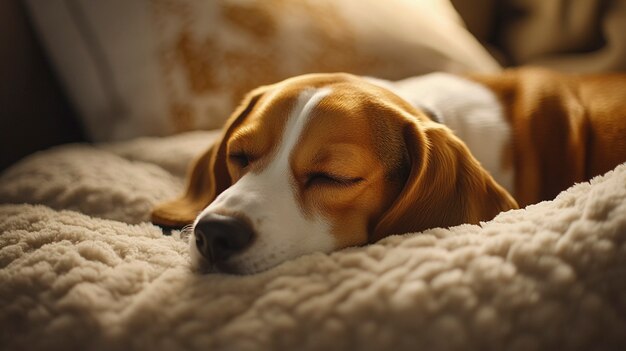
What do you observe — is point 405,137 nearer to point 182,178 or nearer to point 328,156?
point 328,156

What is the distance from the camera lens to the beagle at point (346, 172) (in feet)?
2.88

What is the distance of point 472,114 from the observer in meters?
1.39

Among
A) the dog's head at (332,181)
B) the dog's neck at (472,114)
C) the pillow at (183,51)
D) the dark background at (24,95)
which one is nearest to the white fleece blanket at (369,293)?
the dog's head at (332,181)

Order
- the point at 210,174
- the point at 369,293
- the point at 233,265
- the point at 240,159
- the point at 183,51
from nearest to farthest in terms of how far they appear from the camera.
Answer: the point at 369,293 < the point at 233,265 < the point at 240,159 < the point at 210,174 < the point at 183,51

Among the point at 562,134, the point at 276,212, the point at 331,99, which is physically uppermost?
the point at 331,99

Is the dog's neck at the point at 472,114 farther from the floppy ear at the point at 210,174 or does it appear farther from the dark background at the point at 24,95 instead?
the dark background at the point at 24,95

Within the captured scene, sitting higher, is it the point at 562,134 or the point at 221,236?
the point at 221,236

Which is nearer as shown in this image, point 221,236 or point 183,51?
point 221,236

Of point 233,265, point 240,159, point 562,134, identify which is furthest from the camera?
point 562,134

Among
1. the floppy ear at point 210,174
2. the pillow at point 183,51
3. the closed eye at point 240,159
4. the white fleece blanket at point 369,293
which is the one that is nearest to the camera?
the white fleece blanket at point 369,293

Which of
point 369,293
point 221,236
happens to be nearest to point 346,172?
point 221,236

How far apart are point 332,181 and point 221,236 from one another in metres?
0.26

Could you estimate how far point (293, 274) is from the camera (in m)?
0.69

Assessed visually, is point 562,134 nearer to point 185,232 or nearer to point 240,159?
point 240,159
